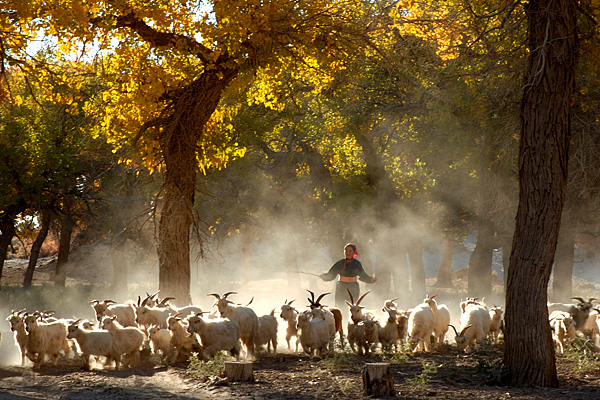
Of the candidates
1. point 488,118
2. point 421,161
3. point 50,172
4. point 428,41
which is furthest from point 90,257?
point 428,41

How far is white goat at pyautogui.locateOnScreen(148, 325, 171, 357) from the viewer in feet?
37.2

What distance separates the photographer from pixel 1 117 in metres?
23.9

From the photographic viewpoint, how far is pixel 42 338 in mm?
11562

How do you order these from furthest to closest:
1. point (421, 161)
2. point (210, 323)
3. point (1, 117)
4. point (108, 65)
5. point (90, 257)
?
point (90, 257) < point (421, 161) < point (1, 117) < point (108, 65) < point (210, 323)

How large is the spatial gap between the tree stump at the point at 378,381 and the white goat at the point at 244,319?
3952 mm

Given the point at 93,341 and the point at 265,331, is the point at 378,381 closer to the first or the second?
the point at 265,331

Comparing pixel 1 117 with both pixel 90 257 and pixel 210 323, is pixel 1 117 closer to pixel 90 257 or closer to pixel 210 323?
pixel 210 323

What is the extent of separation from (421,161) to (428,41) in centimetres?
1175

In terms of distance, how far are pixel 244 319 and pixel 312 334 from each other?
119 cm

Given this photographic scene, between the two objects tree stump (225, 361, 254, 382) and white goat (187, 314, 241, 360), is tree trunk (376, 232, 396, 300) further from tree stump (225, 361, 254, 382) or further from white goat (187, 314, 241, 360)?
tree stump (225, 361, 254, 382)

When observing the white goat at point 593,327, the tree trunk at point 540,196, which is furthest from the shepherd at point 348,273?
the tree trunk at point 540,196

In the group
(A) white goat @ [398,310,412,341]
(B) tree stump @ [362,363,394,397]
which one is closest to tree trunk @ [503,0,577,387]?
(B) tree stump @ [362,363,394,397]

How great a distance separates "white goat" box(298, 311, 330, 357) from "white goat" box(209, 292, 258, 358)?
0.84 m

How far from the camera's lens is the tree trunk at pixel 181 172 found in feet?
46.1
